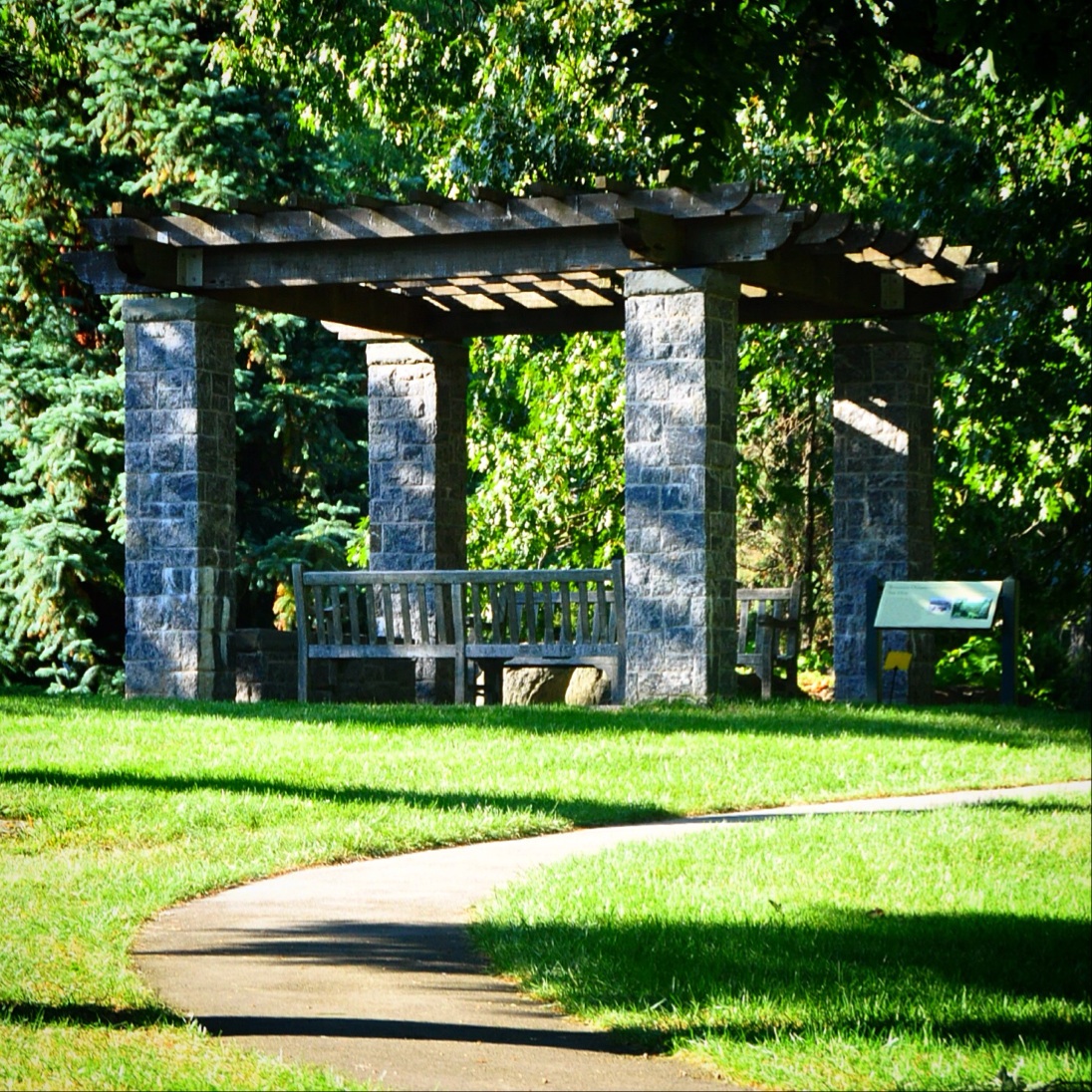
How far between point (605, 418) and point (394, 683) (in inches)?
Answer: 230

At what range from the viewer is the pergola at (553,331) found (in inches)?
570

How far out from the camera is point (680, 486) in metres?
14.5

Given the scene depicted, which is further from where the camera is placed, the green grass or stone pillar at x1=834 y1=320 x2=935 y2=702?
stone pillar at x1=834 y1=320 x2=935 y2=702

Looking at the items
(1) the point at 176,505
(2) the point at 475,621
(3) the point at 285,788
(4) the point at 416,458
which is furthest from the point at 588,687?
(3) the point at 285,788

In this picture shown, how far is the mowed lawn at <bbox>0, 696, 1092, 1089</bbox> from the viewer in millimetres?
5840

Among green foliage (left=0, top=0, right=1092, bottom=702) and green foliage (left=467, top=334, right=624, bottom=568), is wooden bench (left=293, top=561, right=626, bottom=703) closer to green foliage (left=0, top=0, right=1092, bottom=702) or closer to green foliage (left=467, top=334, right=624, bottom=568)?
green foliage (left=0, top=0, right=1092, bottom=702)

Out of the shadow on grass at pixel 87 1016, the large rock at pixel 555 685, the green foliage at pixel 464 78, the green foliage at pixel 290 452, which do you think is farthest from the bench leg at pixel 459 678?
the shadow on grass at pixel 87 1016

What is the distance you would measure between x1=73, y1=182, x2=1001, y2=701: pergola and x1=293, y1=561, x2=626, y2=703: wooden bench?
0.34 m

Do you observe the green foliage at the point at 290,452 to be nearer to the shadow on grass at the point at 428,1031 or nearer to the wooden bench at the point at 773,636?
the wooden bench at the point at 773,636

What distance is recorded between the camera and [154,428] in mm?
16188

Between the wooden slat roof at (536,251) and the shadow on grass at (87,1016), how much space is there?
9001mm

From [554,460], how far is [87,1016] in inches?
691

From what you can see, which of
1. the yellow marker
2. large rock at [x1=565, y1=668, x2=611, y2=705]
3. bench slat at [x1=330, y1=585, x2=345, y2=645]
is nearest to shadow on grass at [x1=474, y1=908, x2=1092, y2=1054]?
the yellow marker

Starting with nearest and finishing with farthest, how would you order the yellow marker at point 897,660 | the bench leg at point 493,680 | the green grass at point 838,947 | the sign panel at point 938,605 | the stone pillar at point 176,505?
the green grass at point 838,947 < the sign panel at point 938,605 < the yellow marker at point 897,660 < the stone pillar at point 176,505 < the bench leg at point 493,680
